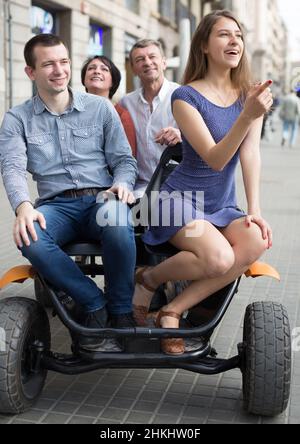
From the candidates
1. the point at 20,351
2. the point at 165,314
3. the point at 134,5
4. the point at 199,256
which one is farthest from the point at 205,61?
the point at 134,5

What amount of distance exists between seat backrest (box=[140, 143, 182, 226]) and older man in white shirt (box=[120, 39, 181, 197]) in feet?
1.73

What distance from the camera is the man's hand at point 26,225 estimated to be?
271cm

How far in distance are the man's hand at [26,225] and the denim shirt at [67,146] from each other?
281mm

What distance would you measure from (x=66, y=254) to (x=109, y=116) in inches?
31.8

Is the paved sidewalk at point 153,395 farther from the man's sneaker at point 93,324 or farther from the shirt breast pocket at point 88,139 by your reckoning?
the shirt breast pocket at point 88,139

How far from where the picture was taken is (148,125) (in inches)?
157

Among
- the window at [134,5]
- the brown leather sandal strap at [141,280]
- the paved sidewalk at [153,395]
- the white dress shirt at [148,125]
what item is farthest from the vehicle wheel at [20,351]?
the window at [134,5]

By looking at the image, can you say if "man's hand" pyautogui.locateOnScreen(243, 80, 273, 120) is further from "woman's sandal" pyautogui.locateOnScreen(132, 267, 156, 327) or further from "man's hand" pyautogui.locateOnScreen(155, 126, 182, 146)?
"woman's sandal" pyautogui.locateOnScreen(132, 267, 156, 327)

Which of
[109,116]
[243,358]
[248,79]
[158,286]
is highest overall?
[248,79]

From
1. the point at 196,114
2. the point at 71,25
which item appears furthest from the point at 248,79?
the point at 71,25

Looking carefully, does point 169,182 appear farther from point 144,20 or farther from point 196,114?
point 144,20

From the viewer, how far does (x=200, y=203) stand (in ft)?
9.81

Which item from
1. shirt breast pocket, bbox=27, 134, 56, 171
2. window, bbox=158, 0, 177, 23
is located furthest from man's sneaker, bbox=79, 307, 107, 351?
window, bbox=158, 0, 177, 23

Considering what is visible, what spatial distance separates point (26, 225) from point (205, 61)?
1.15 m
